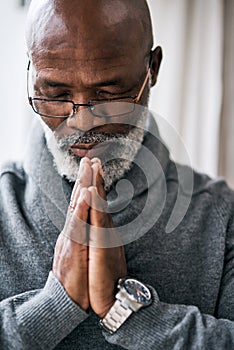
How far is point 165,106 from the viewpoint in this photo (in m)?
2.10

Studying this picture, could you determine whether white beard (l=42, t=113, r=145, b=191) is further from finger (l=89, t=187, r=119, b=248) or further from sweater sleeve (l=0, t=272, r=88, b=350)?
sweater sleeve (l=0, t=272, r=88, b=350)

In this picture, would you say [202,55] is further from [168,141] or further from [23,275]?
[23,275]

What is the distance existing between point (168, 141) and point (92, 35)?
80cm

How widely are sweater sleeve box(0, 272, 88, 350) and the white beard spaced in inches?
10.6

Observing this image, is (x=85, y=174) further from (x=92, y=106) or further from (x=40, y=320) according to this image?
(x=40, y=320)

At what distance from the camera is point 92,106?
131cm

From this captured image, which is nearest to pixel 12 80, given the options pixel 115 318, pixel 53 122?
pixel 53 122

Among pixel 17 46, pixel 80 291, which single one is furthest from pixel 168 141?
pixel 80 291

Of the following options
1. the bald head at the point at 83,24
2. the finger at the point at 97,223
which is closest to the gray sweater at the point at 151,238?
the finger at the point at 97,223

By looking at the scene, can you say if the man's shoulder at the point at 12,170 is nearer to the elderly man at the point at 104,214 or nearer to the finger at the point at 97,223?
the elderly man at the point at 104,214

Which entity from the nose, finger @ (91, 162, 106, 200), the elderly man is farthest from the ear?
finger @ (91, 162, 106, 200)

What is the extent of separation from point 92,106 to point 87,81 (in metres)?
0.05

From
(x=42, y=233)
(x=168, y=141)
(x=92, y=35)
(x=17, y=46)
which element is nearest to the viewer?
(x=92, y=35)

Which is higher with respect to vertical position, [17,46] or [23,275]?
[17,46]
